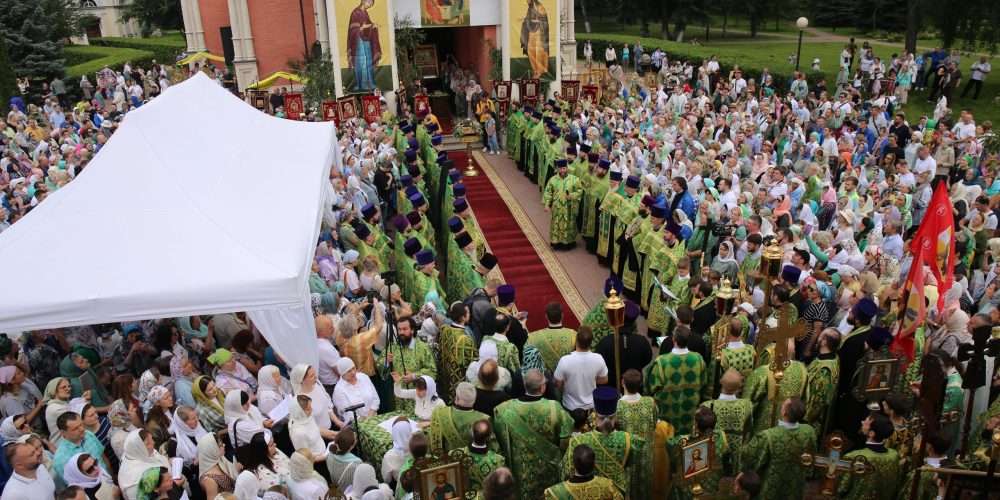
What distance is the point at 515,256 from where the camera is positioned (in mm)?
13625

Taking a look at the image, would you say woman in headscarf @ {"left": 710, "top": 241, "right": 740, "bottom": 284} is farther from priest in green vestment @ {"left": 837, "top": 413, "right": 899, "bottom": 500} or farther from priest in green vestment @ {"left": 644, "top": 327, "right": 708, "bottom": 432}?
priest in green vestment @ {"left": 837, "top": 413, "right": 899, "bottom": 500}

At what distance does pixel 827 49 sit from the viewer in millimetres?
41531

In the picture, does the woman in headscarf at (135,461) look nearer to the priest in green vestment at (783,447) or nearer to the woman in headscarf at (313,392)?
the woman in headscarf at (313,392)

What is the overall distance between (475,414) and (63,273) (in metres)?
4.17

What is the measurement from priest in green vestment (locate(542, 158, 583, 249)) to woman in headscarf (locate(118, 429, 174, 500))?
8.74 metres

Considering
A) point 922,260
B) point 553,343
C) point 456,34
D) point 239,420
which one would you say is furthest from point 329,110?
point 922,260

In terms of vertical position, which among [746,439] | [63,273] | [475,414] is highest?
[63,273]

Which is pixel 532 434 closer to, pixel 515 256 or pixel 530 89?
pixel 515 256

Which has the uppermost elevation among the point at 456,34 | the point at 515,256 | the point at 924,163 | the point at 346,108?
the point at 456,34

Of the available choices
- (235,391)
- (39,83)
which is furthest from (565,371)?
(39,83)

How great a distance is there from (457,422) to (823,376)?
3.41 meters

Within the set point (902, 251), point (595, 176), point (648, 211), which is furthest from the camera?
point (595, 176)

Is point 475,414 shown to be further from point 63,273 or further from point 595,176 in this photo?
point 595,176

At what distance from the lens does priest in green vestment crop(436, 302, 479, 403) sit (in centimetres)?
754
